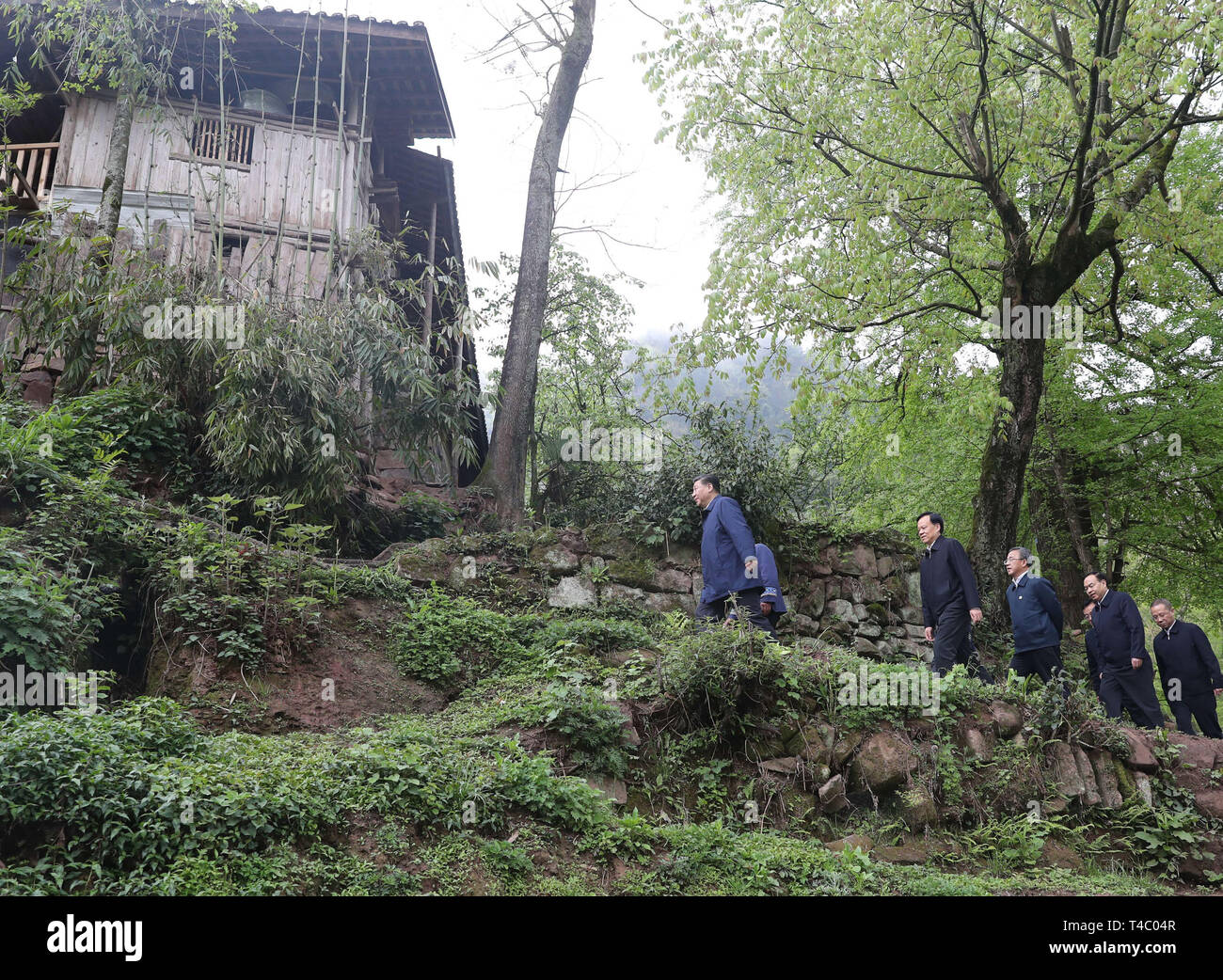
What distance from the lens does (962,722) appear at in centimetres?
704

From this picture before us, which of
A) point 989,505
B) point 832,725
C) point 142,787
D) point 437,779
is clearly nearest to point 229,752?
point 142,787

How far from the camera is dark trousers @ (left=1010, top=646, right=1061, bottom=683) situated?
8.23 meters

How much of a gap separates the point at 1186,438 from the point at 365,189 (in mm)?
15243

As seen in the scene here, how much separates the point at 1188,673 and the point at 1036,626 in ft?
8.40

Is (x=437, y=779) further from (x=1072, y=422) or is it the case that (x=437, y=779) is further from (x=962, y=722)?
(x=1072, y=422)

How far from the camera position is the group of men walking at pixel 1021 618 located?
296 inches

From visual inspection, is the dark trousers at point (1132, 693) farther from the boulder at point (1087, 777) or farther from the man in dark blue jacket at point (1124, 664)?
the boulder at point (1087, 777)

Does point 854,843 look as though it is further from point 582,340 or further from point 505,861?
point 582,340

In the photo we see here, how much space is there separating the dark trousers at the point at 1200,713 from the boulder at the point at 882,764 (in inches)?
182

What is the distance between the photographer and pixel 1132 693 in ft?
29.2

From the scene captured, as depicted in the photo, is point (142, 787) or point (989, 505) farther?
point (989, 505)

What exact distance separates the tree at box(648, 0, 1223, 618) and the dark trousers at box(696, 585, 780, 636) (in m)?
4.13

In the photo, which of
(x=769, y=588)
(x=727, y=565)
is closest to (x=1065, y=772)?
(x=769, y=588)

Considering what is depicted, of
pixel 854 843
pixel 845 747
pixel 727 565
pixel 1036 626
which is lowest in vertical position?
pixel 854 843
